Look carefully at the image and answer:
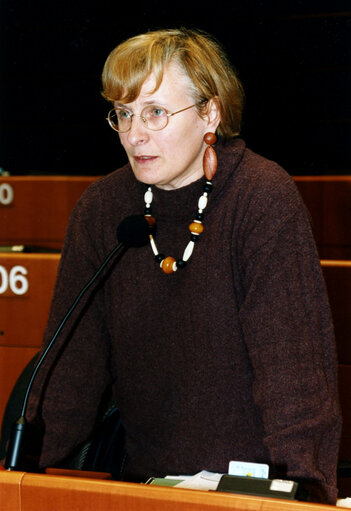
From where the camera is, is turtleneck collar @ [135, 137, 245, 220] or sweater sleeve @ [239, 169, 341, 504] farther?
turtleneck collar @ [135, 137, 245, 220]

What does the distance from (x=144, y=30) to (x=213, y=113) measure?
222 centimetres

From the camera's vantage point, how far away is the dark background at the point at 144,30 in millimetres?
3527

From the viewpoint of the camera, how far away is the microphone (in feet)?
3.42

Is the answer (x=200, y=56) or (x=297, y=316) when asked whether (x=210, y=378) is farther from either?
(x=200, y=56)

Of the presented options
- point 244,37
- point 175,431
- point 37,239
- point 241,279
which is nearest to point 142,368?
point 175,431

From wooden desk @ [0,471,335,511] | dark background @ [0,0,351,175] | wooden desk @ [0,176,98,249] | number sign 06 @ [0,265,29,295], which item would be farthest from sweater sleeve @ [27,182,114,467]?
dark background @ [0,0,351,175]

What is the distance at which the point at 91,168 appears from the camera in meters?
3.85

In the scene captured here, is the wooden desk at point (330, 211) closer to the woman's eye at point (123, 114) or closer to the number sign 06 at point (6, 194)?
the number sign 06 at point (6, 194)

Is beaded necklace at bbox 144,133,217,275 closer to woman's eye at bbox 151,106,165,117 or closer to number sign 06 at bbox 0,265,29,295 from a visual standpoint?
woman's eye at bbox 151,106,165,117

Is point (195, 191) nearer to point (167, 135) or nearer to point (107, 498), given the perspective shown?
point (167, 135)

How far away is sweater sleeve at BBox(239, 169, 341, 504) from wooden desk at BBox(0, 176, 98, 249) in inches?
83.9

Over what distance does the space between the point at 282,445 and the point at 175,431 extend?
0.88 ft

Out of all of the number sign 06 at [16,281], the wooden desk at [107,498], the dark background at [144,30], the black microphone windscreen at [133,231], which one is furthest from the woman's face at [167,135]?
the dark background at [144,30]

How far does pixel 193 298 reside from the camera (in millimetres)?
1307
